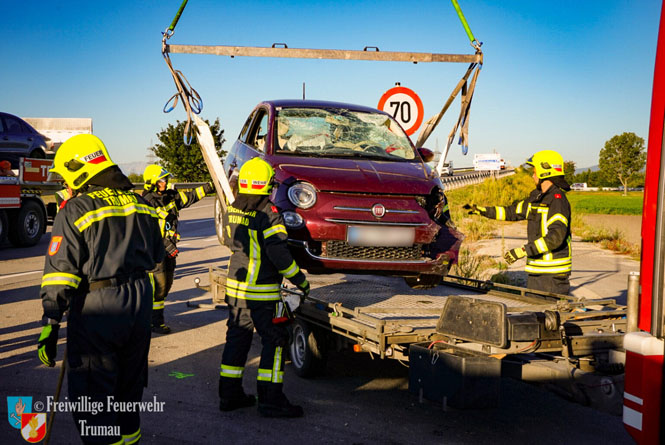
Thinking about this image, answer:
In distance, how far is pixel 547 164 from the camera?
240 inches

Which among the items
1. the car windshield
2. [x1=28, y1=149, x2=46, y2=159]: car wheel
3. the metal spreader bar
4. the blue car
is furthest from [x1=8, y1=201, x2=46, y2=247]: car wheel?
the car windshield

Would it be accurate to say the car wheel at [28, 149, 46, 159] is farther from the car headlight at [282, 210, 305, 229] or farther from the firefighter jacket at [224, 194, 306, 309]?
the firefighter jacket at [224, 194, 306, 309]

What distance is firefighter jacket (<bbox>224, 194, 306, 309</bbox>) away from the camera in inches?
191

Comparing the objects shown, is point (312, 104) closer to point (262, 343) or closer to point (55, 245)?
point (262, 343)

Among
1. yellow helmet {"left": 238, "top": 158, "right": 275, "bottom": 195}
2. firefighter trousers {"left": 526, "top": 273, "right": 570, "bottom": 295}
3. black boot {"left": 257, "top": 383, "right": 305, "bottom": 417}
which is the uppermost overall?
yellow helmet {"left": 238, "top": 158, "right": 275, "bottom": 195}

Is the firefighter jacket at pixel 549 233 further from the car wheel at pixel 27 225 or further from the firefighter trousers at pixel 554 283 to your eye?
the car wheel at pixel 27 225

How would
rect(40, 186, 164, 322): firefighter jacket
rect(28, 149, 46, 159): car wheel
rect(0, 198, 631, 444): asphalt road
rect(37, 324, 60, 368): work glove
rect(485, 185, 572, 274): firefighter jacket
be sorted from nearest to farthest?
1. rect(40, 186, 164, 322): firefighter jacket
2. rect(37, 324, 60, 368): work glove
3. rect(0, 198, 631, 444): asphalt road
4. rect(485, 185, 572, 274): firefighter jacket
5. rect(28, 149, 46, 159): car wheel

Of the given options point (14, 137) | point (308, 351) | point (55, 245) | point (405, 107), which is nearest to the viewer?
point (55, 245)

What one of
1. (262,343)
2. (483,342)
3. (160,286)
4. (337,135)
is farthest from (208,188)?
(483,342)

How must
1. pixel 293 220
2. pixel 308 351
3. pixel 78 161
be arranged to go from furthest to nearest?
pixel 293 220, pixel 308 351, pixel 78 161

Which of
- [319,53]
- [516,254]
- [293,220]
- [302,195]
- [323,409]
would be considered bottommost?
[323,409]

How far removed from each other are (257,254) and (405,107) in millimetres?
5201

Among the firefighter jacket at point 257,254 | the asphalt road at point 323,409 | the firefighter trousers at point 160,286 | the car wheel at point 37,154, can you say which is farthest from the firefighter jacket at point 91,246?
the car wheel at point 37,154

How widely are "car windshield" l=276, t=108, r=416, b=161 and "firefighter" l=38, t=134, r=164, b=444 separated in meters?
3.01
